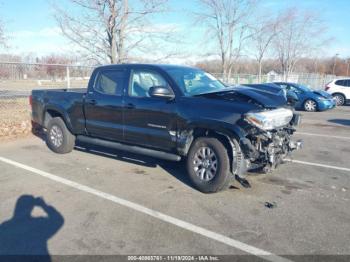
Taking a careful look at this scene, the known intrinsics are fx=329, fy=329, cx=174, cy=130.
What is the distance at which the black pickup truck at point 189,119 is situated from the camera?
4.69 m

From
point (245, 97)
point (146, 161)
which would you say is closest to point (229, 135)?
point (245, 97)

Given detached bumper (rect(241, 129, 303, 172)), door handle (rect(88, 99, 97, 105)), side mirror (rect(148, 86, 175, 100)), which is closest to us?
detached bumper (rect(241, 129, 303, 172))

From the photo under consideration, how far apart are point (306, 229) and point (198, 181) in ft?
5.60

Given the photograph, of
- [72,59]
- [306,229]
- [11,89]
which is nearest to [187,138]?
[306,229]

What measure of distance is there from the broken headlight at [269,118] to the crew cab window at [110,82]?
2581 millimetres

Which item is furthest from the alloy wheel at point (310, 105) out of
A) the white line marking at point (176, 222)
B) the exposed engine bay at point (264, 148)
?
the white line marking at point (176, 222)

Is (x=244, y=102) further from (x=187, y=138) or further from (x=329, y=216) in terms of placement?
(x=329, y=216)

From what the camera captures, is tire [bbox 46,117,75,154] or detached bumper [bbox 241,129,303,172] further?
tire [bbox 46,117,75,154]

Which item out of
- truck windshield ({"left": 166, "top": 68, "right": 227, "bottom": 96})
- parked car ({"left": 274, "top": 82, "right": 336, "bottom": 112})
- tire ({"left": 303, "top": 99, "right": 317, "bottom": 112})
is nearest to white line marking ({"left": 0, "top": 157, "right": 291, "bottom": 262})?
truck windshield ({"left": 166, "top": 68, "right": 227, "bottom": 96})

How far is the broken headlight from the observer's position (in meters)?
4.52

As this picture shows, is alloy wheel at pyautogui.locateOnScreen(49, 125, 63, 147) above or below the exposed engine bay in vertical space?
below

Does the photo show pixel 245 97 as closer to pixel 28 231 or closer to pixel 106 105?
pixel 106 105

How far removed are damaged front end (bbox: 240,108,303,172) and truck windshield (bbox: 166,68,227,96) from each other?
108 cm

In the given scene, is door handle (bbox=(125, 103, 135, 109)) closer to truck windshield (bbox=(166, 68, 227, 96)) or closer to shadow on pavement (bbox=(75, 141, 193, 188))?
truck windshield (bbox=(166, 68, 227, 96))
